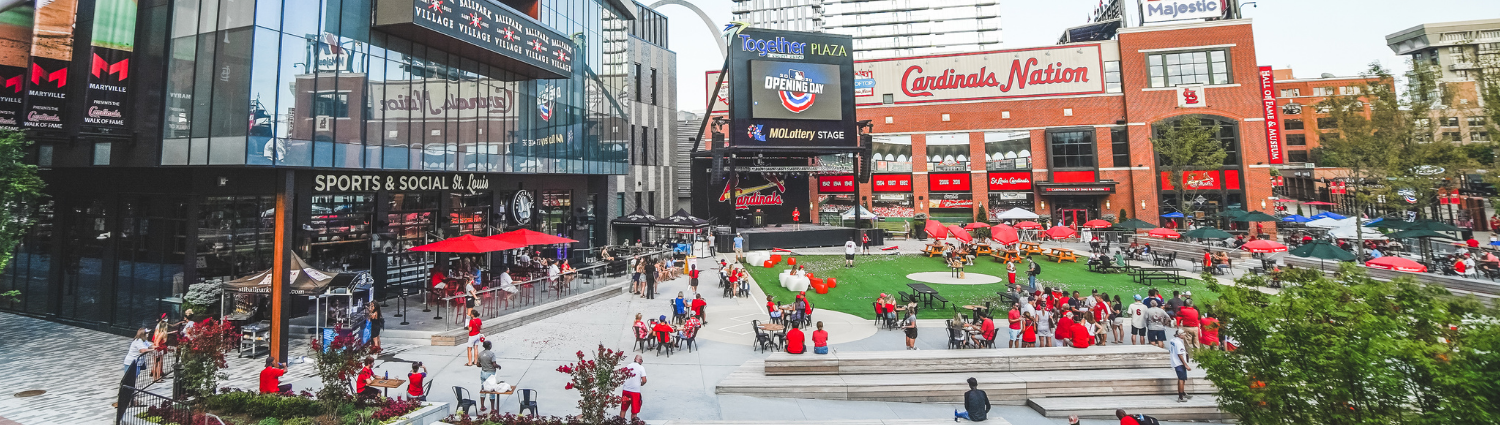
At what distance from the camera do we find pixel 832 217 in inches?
1938

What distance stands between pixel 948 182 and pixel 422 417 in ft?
148

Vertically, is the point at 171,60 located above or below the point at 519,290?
above

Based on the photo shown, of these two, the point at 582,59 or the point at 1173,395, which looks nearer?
the point at 1173,395

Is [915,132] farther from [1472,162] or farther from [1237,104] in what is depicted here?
[1472,162]

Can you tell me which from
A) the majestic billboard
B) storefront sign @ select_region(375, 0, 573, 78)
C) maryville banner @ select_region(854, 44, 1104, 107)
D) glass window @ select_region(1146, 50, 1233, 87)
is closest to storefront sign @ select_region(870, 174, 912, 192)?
maryville banner @ select_region(854, 44, 1104, 107)

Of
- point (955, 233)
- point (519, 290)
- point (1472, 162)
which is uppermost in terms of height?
point (1472, 162)

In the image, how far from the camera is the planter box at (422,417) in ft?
27.7

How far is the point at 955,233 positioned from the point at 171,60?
2720cm

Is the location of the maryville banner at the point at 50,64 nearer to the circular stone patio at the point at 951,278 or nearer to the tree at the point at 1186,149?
the circular stone patio at the point at 951,278

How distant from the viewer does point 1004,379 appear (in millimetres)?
11203

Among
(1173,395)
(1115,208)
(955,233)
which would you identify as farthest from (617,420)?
(1115,208)

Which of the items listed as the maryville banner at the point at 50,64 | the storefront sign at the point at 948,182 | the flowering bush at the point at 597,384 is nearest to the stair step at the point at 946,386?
the flowering bush at the point at 597,384

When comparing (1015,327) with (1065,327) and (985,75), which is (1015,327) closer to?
(1065,327)

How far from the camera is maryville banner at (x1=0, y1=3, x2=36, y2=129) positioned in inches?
528
